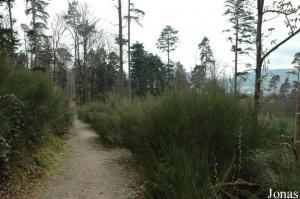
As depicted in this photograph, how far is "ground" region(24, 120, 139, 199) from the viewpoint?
7129mm

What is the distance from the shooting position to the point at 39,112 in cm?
966

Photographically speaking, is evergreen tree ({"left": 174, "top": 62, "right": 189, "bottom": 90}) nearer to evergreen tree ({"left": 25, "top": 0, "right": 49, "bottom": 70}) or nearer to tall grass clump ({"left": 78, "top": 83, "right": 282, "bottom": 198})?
tall grass clump ({"left": 78, "top": 83, "right": 282, "bottom": 198})

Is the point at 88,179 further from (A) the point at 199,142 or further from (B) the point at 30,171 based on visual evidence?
(A) the point at 199,142

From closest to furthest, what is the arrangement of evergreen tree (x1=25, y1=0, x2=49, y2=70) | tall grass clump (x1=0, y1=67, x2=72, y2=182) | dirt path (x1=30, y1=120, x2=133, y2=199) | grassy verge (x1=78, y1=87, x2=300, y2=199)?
1. grassy verge (x1=78, y1=87, x2=300, y2=199)
2. tall grass clump (x1=0, y1=67, x2=72, y2=182)
3. dirt path (x1=30, y1=120, x2=133, y2=199)
4. evergreen tree (x1=25, y1=0, x2=49, y2=70)

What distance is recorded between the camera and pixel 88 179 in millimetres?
8438

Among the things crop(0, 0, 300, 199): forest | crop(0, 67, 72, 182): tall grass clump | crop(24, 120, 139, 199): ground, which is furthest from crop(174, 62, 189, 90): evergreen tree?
crop(0, 67, 72, 182): tall grass clump

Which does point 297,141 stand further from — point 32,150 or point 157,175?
point 32,150

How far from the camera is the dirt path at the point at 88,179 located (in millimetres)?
7129

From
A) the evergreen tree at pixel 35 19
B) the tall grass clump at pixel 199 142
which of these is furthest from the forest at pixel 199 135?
the evergreen tree at pixel 35 19

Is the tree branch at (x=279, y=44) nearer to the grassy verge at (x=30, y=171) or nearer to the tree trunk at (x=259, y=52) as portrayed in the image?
the tree trunk at (x=259, y=52)

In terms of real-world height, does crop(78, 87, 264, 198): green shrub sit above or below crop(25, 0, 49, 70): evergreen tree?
below

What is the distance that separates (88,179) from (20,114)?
2269 millimetres

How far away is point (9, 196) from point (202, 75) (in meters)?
4.22

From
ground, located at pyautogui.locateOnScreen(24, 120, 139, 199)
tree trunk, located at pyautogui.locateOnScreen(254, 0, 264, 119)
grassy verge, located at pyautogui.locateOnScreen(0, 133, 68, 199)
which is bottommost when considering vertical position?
ground, located at pyautogui.locateOnScreen(24, 120, 139, 199)
